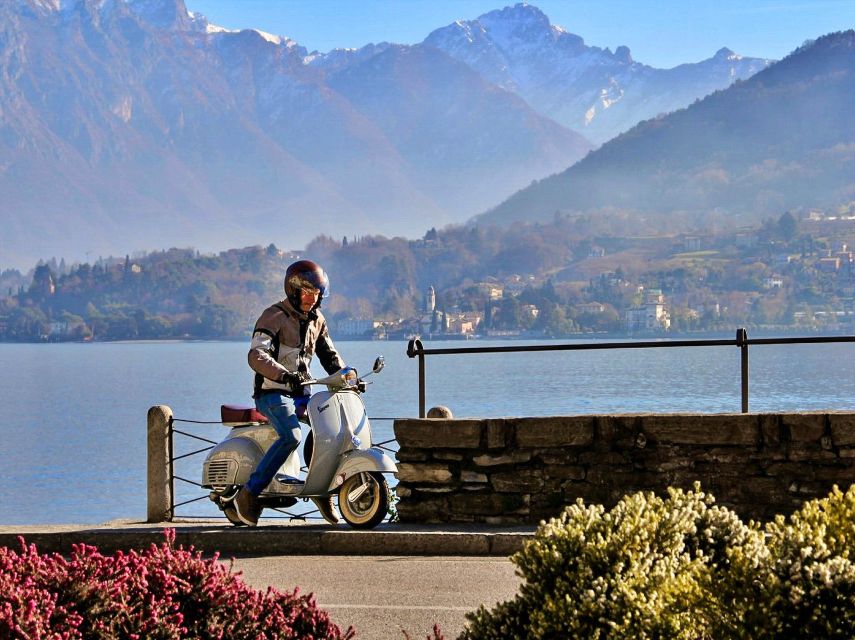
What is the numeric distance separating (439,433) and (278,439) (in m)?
1.21

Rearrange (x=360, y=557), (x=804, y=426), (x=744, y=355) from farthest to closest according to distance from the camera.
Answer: (x=744, y=355) < (x=804, y=426) < (x=360, y=557)

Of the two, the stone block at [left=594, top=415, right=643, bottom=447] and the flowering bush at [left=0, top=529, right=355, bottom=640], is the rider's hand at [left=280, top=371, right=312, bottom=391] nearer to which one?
the stone block at [left=594, top=415, right=643, bottom=447]

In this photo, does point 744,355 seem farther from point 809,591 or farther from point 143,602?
point 809,591

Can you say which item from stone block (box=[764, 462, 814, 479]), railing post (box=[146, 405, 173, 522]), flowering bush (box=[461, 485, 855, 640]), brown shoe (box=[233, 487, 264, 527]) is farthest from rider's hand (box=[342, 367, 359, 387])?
flowering bush (box=[461, 485, 855, 640])

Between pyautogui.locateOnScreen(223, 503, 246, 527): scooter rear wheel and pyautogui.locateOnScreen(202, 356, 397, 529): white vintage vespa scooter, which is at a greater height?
pyautogui.locateOnScreen(202, 356, 397, 529): white vintage vespa scooter

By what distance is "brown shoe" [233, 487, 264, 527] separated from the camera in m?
10.3

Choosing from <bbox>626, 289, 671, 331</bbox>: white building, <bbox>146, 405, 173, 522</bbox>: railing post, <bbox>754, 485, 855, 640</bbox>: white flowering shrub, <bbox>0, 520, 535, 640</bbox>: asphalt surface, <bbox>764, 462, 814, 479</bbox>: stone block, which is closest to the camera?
<bbox>754, 485, 855, 640</bbox>: white flowering shrub

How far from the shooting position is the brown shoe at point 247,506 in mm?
10305

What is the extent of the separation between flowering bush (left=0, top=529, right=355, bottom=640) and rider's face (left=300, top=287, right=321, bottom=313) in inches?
206

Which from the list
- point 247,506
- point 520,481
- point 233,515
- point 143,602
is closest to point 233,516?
point 233,515

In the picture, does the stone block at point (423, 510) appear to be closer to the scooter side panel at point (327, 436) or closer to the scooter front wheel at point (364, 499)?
the scooter front wheel at point (364, 499)

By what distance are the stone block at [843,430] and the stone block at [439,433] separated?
254cm

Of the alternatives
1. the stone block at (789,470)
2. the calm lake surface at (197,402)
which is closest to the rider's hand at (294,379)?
the stone block at (789,470)

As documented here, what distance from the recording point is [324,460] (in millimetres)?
10188
